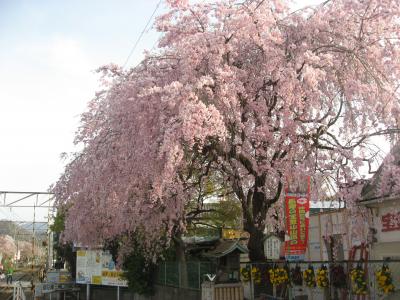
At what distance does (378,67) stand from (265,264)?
21.5ft

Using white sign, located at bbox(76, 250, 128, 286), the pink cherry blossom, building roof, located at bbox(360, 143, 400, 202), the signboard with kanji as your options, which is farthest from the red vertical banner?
white sign, located at bbox(76, 250, 128, 286)

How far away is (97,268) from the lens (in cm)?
2502

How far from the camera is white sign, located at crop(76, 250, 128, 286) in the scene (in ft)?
80.0

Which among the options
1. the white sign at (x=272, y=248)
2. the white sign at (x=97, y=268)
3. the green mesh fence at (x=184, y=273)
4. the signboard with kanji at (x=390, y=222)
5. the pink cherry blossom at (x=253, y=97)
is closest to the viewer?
the pink cherry blossom at (x=253, y=97)

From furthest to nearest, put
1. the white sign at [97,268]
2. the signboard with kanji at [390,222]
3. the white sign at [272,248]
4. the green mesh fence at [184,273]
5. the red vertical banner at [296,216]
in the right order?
the white sign at [272,248], the white sign at [97,268], the green mesh fence at [184,273], the signboard with kanji at [390,222], the red vertical banner at [296,216]

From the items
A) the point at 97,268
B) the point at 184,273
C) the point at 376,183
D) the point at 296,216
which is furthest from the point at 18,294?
the point at 376,183

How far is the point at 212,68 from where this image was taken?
11766 millimetres

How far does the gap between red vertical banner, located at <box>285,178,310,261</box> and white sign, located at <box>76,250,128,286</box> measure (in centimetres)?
1241

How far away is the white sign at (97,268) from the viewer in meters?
24.4

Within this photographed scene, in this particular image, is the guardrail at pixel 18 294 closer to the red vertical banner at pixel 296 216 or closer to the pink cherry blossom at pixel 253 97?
the pink cherry blossom at pixel 253 97

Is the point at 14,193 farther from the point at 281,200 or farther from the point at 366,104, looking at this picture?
the point at 366,104

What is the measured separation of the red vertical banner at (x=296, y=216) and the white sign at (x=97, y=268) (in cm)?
1241

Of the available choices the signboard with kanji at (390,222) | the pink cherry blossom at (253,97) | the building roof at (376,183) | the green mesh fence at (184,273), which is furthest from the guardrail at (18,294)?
the building roof at (376,183)

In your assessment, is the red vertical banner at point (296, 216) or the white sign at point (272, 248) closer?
the red vertical banner at point (296, 216)
